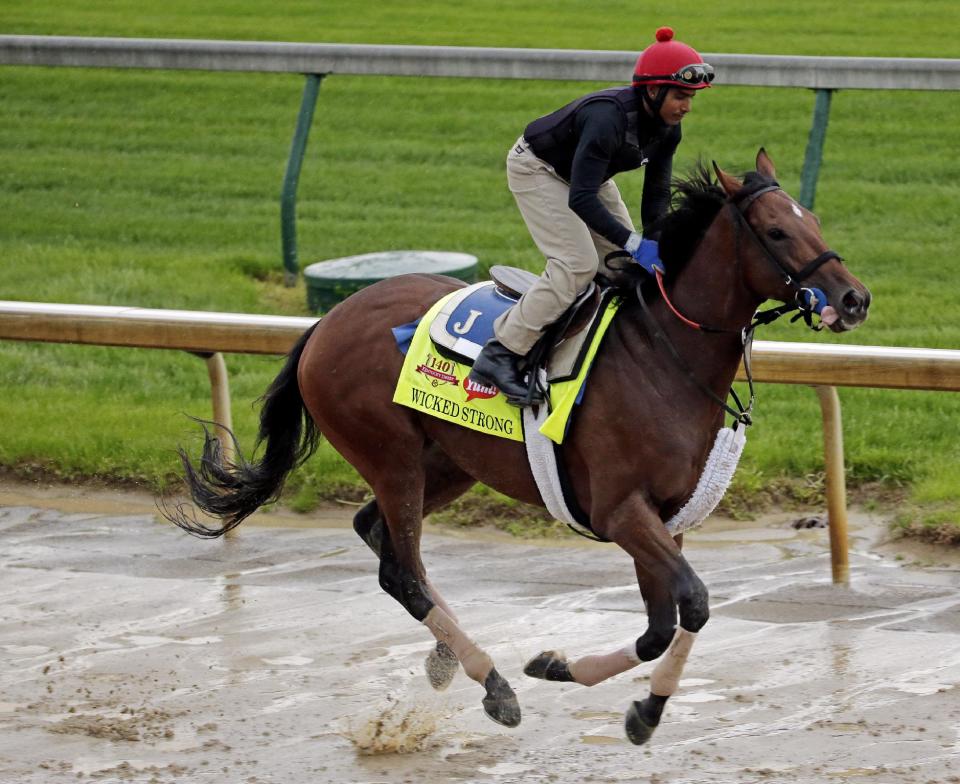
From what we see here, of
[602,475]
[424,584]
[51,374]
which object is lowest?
[51,374]

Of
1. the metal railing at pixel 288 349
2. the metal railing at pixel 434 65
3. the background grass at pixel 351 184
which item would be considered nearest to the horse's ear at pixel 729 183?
the metal railing at pixel 288 349

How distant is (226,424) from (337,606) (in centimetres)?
141

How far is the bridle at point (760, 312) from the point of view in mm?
4922

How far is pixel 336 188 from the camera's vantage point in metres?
12.7

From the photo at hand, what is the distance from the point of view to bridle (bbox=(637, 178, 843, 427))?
492 centimetres

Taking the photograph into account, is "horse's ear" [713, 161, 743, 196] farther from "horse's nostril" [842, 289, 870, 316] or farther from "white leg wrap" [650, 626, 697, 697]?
"white leg wrap" [650, 626, 697, 697]

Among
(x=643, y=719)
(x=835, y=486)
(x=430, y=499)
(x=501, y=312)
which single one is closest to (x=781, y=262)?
(x=501, y=312)

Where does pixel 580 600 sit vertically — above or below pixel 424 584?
below

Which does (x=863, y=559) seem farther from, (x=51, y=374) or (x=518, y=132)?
(x=518, y=132)

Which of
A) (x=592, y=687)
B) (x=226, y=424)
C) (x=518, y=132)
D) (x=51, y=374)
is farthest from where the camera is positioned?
(x=518, y=132)

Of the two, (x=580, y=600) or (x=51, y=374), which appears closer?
(x=580, y=600)

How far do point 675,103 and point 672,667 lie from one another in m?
1.88

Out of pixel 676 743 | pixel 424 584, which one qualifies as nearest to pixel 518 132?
pixel 424 584

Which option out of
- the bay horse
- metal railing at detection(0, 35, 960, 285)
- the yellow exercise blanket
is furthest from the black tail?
metal railing at detection(0, 35, 960, 285)
